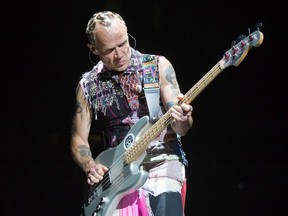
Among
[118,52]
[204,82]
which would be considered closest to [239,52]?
[204,82]

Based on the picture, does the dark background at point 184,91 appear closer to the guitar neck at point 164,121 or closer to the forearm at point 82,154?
the forearm at point 82,154

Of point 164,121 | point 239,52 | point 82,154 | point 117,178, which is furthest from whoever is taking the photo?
point 82,154

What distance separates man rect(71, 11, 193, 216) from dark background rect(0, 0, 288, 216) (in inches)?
69.7

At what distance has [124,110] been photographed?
287cm

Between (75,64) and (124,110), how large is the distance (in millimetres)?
2378

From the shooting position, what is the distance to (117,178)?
274 cm

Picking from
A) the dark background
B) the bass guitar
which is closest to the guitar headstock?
the bass guitar

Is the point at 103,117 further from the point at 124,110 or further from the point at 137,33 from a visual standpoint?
the point at 137,33

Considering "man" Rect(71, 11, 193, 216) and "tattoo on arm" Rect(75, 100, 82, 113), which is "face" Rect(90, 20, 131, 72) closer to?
"man" Rect(71, 11, 193, 216)

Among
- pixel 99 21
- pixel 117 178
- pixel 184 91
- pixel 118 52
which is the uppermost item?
pixel 184 91

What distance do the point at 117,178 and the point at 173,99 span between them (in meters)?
0.48

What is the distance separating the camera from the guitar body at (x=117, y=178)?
2641 millimetres

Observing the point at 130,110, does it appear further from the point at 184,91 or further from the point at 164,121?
the point at 184,91

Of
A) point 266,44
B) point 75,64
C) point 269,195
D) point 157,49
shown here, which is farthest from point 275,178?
point 75,64
